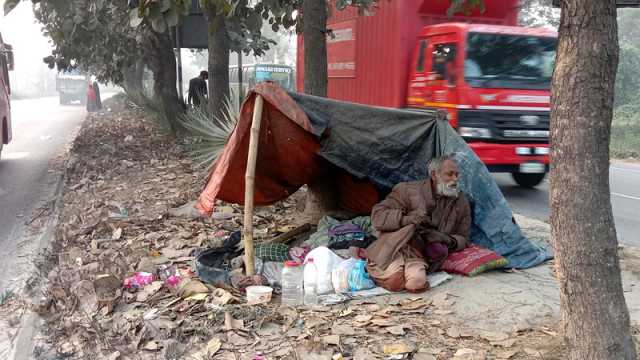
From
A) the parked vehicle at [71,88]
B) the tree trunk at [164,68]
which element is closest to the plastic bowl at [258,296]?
the tree trunk at [164,68]

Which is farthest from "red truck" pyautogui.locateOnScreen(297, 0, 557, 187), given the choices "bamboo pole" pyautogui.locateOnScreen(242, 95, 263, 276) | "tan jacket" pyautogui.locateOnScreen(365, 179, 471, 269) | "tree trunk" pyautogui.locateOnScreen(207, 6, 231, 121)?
"bamboo pole" pyautogui.locateOnScreen(242, 95, 263, 276)

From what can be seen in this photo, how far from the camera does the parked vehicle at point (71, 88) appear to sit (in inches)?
1655

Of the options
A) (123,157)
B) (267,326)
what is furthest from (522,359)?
(123,157)

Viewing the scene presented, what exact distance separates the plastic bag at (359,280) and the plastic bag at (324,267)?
149 mm

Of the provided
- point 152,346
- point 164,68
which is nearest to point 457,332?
point 152,346

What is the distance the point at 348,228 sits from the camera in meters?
5.50

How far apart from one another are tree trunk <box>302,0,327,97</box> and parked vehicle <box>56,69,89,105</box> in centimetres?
3843

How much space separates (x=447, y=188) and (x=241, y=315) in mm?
1887

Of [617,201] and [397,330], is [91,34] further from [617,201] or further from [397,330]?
[397,330]

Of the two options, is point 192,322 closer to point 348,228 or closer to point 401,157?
point 348,228

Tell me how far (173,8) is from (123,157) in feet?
20.6

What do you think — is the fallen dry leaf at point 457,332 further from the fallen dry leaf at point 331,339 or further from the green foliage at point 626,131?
the green foliage at point 626,131

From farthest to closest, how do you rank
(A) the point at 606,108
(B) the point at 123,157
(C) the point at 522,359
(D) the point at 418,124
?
(B) the point at 123,157 → (D) the point at 418,124 → (C) the point at 522,359 → (A) the point at 606,108

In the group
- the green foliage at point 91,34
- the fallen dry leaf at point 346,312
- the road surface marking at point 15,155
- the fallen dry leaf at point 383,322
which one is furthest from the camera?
the road surface marking at point 15,155
